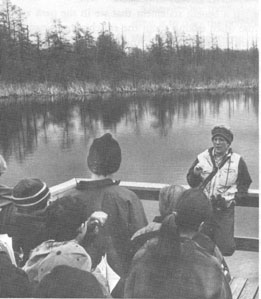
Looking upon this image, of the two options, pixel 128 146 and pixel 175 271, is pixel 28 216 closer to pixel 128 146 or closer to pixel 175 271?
pixel 175 271

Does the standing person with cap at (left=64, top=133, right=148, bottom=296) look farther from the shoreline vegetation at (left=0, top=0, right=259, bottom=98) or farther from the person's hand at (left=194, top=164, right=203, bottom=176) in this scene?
the shoreline vegetation at (left=0, top=0, right=259, bottom=98)

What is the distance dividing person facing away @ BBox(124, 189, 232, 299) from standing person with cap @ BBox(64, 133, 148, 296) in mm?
369

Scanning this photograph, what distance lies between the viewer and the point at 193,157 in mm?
2377

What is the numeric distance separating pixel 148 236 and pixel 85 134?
1.14 metres

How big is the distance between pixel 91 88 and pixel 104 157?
2.89 feet

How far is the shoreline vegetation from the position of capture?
2.36 meters

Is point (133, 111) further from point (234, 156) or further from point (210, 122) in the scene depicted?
point (234, 156)

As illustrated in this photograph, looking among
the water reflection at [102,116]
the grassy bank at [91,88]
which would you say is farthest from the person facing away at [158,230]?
the grassy bank at [91,88]

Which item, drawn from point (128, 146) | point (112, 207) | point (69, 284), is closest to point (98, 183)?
point (112, 207)

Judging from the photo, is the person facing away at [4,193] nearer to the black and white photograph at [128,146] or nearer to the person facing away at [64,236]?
the black and white photograph at [128,146]

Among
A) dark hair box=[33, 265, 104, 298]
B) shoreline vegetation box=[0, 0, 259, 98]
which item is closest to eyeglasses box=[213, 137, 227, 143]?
shoreline vegetation box=[0, 0, 259, 98]

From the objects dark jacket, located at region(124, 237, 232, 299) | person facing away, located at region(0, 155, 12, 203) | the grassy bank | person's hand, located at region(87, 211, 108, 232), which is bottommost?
dark jacket, located at region(124, 237, 232, 299)

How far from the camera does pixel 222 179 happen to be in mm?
2191

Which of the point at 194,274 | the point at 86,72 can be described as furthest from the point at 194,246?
the point at 86,72
